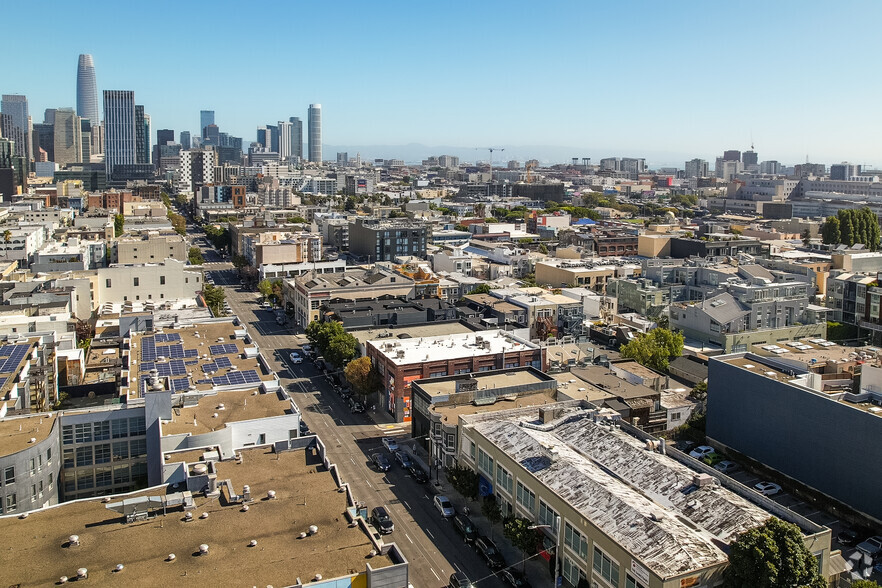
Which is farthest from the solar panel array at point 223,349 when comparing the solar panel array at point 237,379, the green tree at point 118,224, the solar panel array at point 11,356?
the green tree at point 118,224

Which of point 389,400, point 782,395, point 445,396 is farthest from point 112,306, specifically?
point 782,395

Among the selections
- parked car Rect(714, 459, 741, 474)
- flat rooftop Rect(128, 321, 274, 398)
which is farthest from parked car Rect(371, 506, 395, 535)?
parked car Rect(714, 459, 741, 474)

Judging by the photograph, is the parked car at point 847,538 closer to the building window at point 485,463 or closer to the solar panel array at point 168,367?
the building window at point 485,463

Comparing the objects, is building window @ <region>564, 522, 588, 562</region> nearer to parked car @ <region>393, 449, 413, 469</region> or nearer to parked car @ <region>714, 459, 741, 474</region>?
parked car @ <region>393, 449, 413, 469</region>

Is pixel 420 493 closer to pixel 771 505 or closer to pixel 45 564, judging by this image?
pixel 771 505

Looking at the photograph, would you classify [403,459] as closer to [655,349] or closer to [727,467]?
[727,467]

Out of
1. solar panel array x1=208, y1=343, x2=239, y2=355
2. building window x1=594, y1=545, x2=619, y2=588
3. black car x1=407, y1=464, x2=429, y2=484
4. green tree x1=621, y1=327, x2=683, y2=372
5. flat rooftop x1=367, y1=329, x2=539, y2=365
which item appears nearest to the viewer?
building window x1=594, y1=545, x2=619, y2=588
